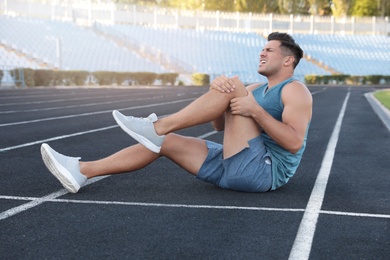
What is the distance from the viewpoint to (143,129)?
5.33 m

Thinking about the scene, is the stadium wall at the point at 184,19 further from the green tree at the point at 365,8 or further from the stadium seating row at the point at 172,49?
the green tree at the point at 365,8

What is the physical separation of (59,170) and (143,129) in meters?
0.82

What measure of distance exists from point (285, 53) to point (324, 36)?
74923mm

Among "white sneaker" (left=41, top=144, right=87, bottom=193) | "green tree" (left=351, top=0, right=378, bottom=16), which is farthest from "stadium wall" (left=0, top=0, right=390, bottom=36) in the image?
"white sneaker" (left=41, top=144, right=87, bottom=193)

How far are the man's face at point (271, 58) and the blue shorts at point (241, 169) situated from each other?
0.60 meters

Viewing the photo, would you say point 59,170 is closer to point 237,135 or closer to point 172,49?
point 237,135

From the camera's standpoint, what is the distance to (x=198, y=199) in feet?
18.2

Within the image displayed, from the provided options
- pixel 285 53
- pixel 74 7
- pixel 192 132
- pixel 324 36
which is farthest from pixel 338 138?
pixel 324 36

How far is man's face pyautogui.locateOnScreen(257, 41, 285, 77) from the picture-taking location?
5598 millimetres

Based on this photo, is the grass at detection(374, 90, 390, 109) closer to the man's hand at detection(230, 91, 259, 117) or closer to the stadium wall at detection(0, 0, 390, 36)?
the man's hand at detection(230, 91, 259, 117)

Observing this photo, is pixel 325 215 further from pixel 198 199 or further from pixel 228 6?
pixel 228 6

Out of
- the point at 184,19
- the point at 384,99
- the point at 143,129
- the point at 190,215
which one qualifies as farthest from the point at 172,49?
the point at 190,215

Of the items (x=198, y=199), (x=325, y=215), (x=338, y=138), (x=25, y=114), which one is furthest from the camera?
(x=25, y=114)

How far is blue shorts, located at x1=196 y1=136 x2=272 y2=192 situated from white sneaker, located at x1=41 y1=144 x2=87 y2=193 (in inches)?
40.6
